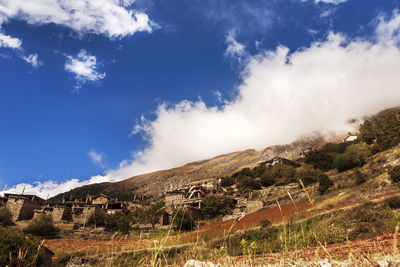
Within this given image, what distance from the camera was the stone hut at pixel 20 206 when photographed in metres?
43.3

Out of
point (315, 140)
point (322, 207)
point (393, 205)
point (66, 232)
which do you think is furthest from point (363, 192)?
point (315, 140)

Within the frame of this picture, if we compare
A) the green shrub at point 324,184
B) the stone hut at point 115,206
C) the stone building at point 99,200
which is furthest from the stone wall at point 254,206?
the stone building at point 99,200

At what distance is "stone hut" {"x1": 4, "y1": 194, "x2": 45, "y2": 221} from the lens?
43.3 m

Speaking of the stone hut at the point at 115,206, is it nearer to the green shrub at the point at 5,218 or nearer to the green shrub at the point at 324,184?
the green shrub at the point at 5,218

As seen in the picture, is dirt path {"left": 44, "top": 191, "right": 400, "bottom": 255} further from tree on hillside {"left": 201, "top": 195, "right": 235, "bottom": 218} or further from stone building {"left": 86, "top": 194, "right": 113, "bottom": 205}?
stone building {"left": 86, "top": 194, "right": 113, "bottom": 205}

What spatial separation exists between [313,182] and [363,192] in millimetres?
16396

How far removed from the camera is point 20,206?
4384 centimetres

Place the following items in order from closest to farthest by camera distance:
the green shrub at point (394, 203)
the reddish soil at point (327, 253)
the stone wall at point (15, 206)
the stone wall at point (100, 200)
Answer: the reddish soil at point (327, 253) < the green shrub at point (394, 203) < the stone wall at point (15, 206) < the stone wall at point (100, 200)

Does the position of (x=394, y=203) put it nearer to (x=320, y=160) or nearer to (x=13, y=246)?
(x=13, y=246)

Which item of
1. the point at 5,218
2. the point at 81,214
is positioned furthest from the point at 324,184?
the point at 5,218

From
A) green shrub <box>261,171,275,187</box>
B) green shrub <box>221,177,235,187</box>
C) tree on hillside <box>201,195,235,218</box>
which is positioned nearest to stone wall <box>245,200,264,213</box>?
tree on hillside <box>201,195,235,218</box>

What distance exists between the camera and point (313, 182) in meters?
38.9

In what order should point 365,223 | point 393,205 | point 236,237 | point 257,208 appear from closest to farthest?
point 365,223 < point 393,205 < point 236,237 < point 257,208

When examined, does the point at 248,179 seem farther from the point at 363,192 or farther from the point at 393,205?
the point at 393,205
